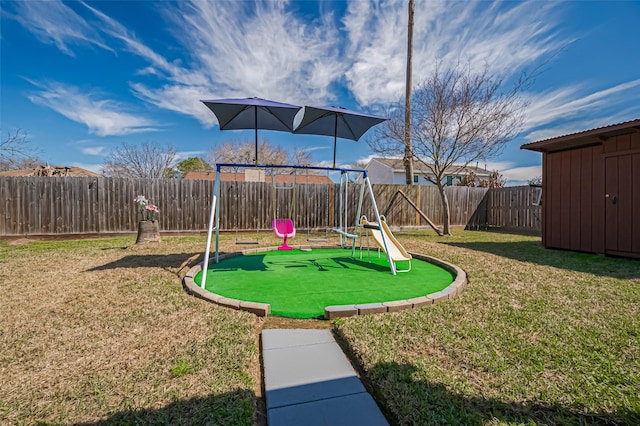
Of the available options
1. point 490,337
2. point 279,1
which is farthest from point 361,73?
point 490,337

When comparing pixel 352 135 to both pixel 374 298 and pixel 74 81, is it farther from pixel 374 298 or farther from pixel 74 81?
pixel 74 81

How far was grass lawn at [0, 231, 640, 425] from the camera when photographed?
1627mm

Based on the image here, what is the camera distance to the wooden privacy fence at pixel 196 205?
342 inches

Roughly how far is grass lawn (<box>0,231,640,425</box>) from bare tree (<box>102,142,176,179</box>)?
2391cm

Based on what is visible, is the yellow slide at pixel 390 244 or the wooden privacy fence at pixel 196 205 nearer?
the yellow slide at pixel 390 244

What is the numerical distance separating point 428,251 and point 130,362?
5.94 metres

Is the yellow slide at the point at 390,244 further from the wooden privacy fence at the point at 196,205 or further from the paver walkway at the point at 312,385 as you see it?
the paver walkway at the point at 312,385

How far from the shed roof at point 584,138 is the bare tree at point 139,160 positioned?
25.9 m

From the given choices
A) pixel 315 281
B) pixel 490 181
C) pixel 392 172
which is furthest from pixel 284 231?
pixel 392 172

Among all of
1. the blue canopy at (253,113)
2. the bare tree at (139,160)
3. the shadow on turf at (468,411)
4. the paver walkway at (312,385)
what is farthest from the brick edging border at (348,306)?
the bare tree at (139,160)

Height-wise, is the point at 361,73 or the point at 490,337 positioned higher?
the point at 361,73

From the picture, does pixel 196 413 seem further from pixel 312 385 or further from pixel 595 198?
pixel 595 198

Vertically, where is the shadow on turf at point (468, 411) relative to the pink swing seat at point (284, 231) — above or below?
below

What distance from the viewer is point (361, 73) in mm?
12742
